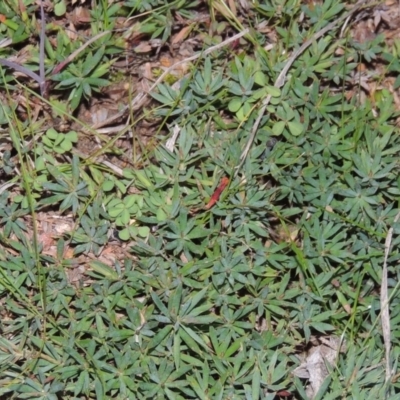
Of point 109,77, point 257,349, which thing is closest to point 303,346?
point 257,349

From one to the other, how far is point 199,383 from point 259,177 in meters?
0.92

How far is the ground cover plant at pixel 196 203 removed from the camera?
3.14 metres

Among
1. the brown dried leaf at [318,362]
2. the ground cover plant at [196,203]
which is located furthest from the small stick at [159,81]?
the brown dried leaf at [318,362]

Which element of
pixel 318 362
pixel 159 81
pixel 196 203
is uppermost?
pixel 159 81

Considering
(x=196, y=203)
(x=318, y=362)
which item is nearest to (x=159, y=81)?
(x=196, y=203)

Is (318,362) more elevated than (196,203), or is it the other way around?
(196,203)

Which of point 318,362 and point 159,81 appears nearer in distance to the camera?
point 318,362

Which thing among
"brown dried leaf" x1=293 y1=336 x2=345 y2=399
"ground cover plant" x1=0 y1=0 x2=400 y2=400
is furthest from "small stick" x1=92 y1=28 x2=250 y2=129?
"brown dried leaf" x1=293 y1=336 x2=345 y2=399

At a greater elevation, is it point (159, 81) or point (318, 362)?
point (159, 81)

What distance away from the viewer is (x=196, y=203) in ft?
10.7

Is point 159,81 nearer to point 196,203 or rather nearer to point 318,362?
point 196,203

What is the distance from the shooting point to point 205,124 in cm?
336

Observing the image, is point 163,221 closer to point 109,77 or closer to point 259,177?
point 259,177

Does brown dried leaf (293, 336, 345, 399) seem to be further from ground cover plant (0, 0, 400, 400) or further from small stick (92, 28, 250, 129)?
small stick (92, 28, 250, 129)
